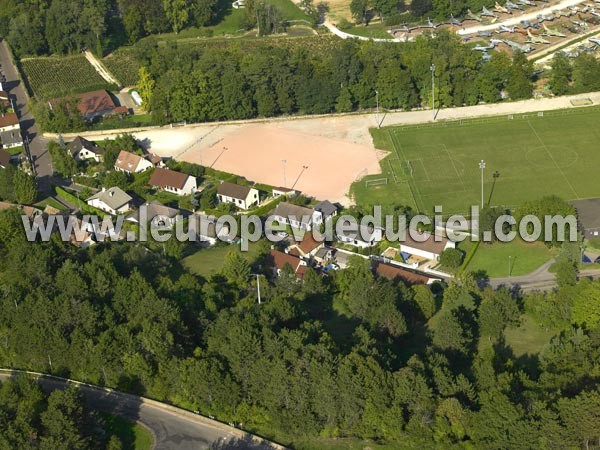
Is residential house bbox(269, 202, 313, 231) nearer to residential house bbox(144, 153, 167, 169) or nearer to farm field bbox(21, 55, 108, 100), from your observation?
residential house bbox(144, 153, 167, 169)

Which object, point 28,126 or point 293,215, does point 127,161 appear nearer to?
point 28,126

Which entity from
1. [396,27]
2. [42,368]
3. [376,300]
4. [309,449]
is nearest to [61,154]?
[42,368]

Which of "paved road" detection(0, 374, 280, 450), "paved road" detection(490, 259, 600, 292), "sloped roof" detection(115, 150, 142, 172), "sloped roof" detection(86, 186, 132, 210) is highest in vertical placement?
"sloped roof" detection(115, 150, 142, 172)

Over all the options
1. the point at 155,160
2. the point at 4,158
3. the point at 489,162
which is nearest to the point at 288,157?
the point at 155,160

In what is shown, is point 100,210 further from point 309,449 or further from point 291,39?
point 291,39

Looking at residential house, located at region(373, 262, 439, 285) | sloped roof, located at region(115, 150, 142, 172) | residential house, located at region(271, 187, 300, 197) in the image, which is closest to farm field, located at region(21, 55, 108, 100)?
sloped roof, located at region(115, 150, 142, 172)
